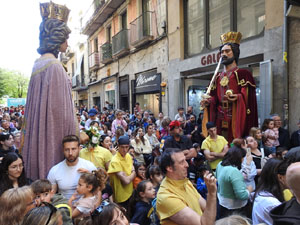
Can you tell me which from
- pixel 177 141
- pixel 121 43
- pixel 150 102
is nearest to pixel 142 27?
pixel 121 43

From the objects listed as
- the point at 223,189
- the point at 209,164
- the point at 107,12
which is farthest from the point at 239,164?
the point at 107,12

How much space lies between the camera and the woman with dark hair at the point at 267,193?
7.04 ft

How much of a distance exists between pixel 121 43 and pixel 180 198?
13.0 m

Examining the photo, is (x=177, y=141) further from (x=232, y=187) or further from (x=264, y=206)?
(x=264, y=206)

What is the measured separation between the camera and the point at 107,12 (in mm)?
15961

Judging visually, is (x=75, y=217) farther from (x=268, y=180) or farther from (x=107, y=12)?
(x=107, y=12)

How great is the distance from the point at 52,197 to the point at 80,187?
26cm

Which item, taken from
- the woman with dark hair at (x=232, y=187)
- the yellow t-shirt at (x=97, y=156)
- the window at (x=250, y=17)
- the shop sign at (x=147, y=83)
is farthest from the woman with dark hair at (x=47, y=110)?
the shop sign at (x=147, y=83)

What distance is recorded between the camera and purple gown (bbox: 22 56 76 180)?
2.50 metres

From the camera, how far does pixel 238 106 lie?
468 cm

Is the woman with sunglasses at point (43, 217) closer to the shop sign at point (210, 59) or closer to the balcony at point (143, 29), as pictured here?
the shop sign at point (210, 59)

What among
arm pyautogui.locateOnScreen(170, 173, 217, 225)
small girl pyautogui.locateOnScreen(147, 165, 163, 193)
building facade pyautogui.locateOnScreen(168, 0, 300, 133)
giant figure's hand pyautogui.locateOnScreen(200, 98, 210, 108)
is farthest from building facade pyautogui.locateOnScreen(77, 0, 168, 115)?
arm pyautogui.locateOnScreen(170, 173, 217, 225)

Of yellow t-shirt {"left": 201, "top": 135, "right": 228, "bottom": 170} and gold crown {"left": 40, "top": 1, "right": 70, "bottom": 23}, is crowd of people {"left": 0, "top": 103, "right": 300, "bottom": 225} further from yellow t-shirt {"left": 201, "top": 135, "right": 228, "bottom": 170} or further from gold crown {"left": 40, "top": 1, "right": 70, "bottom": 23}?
gold crown {"left": 40, "top": 1, "right": 70, "bottom": 23}

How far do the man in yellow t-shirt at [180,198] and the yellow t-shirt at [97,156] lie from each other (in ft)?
5.32
